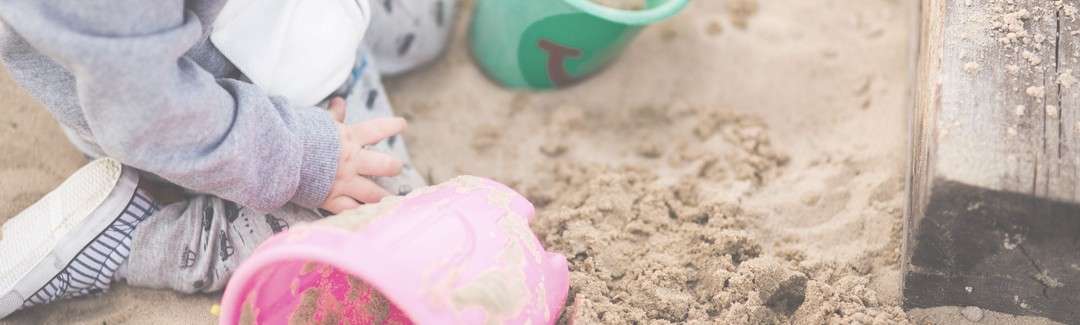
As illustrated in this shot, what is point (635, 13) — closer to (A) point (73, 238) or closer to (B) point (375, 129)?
(B) point (375, 129)

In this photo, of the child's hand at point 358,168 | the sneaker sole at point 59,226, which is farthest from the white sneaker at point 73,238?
the child's hand at point 358,168

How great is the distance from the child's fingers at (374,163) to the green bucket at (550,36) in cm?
40

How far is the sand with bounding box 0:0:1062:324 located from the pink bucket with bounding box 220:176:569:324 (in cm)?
16

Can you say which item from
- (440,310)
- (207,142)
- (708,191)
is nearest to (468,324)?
(440,310)

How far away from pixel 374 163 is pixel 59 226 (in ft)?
1.38

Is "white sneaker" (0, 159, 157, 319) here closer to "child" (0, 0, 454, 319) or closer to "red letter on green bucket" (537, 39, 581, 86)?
"child" (0, 0, 454, 319)

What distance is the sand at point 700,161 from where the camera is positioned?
119 centimetres

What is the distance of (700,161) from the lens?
4.86ft

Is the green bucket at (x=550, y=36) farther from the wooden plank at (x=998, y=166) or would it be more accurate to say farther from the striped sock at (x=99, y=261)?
the striped sock at (x=99, y=261)

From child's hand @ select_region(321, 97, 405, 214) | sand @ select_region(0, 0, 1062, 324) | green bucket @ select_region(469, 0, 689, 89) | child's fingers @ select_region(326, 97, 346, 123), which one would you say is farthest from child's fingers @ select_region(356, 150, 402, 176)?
green bucket @ select_region(469, 0, 689, 89)

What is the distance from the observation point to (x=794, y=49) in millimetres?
1670

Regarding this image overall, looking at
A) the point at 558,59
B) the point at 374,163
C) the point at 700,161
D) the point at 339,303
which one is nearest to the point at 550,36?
the point at 558,59

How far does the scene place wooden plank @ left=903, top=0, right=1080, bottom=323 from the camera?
93cm

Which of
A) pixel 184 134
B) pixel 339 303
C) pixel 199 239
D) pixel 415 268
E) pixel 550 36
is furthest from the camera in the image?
pixel 550 36
